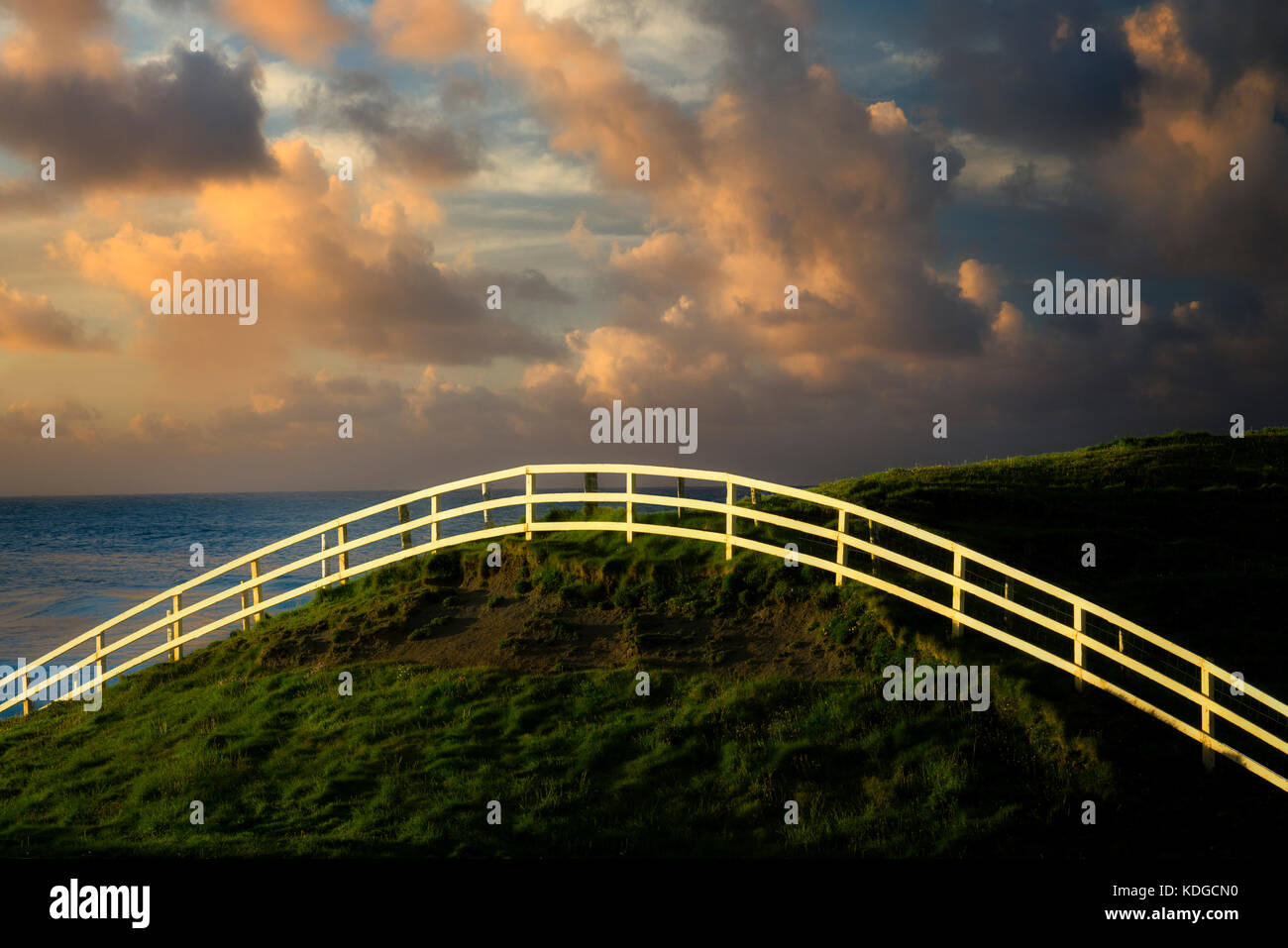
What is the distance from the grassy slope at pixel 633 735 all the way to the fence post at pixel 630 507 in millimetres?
419

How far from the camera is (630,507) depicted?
58.4ft

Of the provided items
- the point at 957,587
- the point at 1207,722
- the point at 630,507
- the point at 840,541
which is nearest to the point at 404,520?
the point at 630,507

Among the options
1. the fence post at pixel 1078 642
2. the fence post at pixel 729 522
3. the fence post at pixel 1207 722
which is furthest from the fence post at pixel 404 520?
the fence post at pixel 1207 722

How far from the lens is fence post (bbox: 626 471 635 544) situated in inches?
675

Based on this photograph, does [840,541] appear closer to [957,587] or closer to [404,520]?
[957,587]

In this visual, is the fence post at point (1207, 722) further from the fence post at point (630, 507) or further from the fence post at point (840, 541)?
the fence post at point (630, 507)

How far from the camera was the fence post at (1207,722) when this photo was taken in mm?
11898

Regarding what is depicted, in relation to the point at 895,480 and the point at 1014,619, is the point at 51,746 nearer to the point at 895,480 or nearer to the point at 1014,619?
the point at 1014,619

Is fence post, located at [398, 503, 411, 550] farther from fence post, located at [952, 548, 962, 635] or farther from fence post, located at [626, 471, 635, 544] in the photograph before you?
fence post, located at [952, 548, 962, 635]

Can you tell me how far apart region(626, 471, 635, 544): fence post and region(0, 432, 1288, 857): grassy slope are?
1.38 feet

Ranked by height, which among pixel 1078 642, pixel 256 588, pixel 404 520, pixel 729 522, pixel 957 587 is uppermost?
pixel 404 520

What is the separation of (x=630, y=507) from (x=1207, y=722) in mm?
9885

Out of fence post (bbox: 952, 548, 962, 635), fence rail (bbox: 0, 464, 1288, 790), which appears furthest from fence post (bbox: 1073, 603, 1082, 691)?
fence post (bbox: 952, 548, 962, 635)
